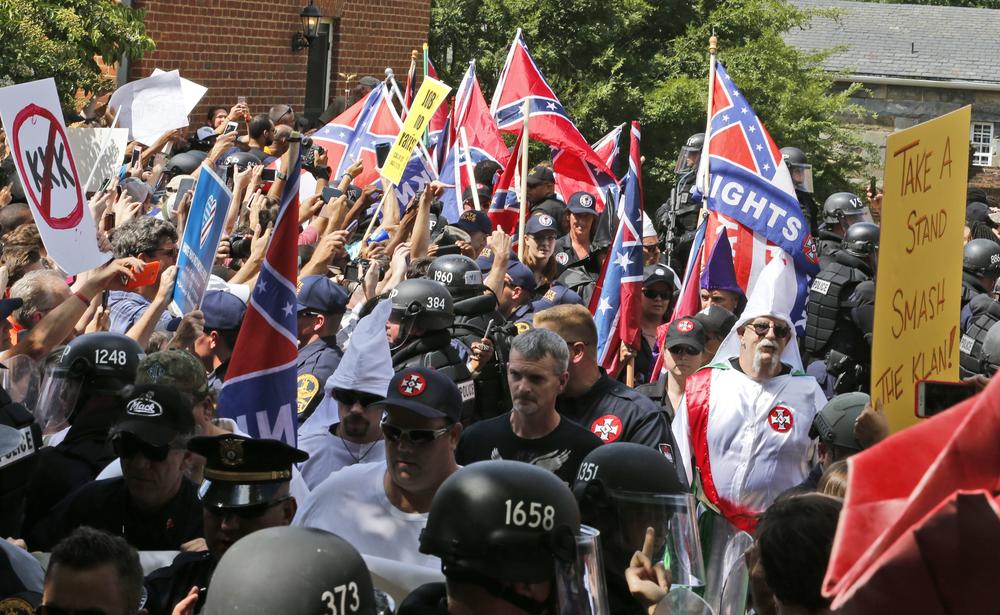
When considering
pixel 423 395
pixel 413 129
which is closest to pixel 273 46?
pixel 413 129

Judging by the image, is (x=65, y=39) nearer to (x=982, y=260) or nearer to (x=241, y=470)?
(x=982, y=260)

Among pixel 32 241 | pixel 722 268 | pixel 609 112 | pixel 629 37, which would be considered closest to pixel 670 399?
pixel 722 268

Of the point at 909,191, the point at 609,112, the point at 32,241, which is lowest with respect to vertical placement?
the point at 609,112

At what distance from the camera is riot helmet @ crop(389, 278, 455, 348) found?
6.87 m

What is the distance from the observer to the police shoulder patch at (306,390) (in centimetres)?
675

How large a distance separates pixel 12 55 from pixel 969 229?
28.9 feet

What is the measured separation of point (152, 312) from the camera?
6645 millimetres

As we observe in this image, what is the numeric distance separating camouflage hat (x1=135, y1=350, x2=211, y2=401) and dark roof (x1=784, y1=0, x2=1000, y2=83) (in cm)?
4336

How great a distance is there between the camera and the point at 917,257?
416 centimetres

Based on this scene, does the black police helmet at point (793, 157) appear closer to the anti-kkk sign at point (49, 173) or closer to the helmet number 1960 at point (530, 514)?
the anti-kkk sign at point (49, 173)

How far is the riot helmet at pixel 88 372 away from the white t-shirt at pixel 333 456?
89 cm

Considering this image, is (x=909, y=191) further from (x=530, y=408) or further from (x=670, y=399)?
(x=670, y=399)

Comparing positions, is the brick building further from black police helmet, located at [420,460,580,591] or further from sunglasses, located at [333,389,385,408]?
black police helmet, located at [420,460,580,591]

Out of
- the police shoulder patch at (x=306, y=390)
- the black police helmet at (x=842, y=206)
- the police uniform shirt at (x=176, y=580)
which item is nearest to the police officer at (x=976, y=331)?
the black police helmet at (x=842, y=206)
